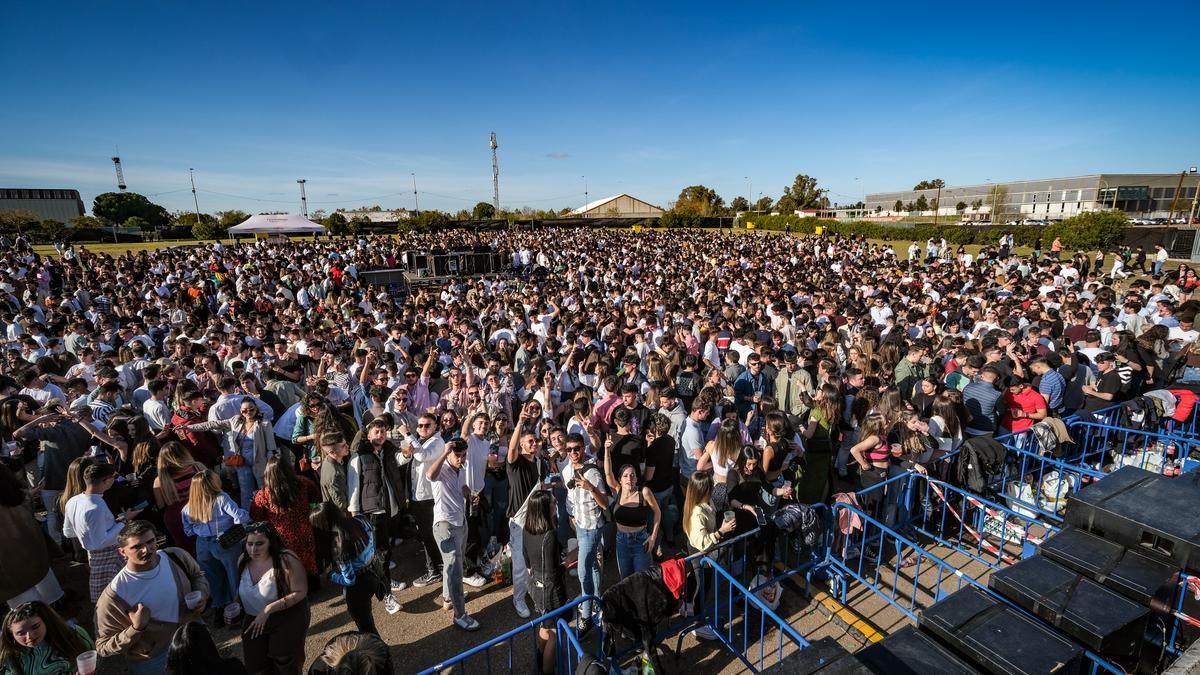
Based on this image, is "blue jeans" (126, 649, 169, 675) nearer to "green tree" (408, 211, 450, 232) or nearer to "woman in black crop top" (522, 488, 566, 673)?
"woman in black crop top" (522, 488, 566, 673)

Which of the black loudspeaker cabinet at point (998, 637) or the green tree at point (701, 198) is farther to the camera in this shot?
the green tree at point (701, 198)

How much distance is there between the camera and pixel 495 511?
5172mm

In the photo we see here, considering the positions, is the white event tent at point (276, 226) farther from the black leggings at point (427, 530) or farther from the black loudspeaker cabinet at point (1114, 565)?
the black loudspeaker cabinet at point (1114, 565)

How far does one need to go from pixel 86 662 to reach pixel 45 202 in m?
111

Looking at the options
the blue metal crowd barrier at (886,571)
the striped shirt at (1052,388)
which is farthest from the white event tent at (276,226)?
the striped shirt at (1052,388)

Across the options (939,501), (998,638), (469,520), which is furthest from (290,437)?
(939,501)

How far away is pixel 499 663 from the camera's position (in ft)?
13.8

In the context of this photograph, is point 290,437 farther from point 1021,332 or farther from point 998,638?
point 1021,332

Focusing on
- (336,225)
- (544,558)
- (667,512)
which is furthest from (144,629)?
(336,225)

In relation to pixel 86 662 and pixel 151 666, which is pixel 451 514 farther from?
pixel 86 662

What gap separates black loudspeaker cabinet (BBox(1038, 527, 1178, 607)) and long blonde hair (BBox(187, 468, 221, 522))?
5397mm

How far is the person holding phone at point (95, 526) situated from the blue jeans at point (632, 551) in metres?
3.64

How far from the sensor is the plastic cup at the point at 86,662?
9.27ft

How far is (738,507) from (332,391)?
16.0 ft
